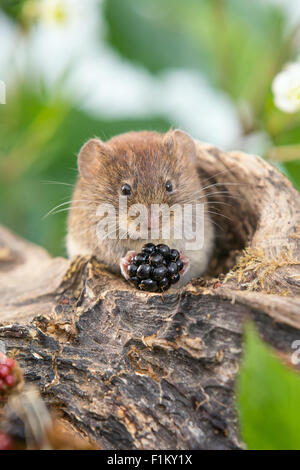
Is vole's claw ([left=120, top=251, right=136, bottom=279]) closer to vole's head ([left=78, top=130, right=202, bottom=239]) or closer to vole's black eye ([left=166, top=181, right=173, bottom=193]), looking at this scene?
vole's head ([left=78, top=130, right=202, bottom=239])

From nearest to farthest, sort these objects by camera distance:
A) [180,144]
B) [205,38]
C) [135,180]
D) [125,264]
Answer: [125,264] < [135,180] < [180,144] < [205,38]

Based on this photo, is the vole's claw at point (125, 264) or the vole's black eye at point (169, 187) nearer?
the vole's claw at point (125, 264)

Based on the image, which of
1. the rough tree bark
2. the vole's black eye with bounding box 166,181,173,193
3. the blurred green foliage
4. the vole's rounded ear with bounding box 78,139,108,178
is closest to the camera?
the rough tree bark

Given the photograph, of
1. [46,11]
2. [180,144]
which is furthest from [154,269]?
[46,11]

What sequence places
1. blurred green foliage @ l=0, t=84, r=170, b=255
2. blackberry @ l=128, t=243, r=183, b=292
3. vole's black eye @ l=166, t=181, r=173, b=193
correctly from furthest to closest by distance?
blurred green foliage @ l=0, t=84, r=170, b=255
vole's black eye @ l=166, t=181, r=173, b=193
blackberry @ l=128, t=243, r=183, b=292

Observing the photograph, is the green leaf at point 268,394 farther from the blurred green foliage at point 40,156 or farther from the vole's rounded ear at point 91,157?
the blurred green foliage at point 40,156

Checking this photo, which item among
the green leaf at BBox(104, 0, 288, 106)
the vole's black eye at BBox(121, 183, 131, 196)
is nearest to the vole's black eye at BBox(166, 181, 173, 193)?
the vole's black eye at BBox(121, 183, 131, 196)

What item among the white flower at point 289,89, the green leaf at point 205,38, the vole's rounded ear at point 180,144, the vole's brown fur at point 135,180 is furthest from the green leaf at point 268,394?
the green leaf at point 205,38

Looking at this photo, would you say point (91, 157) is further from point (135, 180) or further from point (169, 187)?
point (169, 187)
